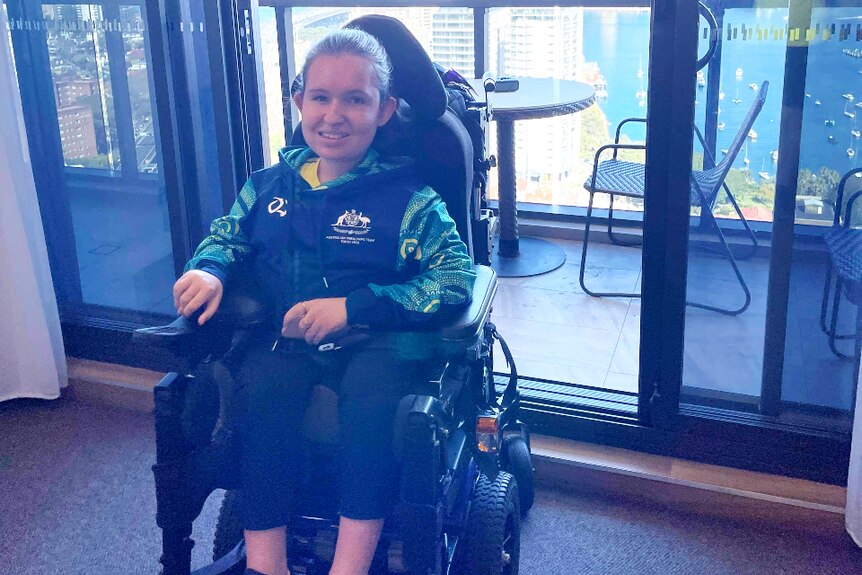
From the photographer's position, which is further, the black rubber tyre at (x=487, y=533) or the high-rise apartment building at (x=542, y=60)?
the high-rise apartment building at (x=542, y=60)

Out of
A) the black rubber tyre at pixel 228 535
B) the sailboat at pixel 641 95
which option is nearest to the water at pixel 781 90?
the black rubber tyre at pixel 228 535

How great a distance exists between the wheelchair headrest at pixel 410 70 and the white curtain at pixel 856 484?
108 cm

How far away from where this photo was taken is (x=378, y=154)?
1.77m

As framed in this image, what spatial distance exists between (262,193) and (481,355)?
1.75ft

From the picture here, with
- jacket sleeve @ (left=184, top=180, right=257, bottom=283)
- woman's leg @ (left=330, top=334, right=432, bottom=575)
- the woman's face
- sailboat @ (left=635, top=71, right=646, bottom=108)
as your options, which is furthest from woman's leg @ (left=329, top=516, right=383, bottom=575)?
sailboat @ (left=635, top=71, right=646, bottom=108)

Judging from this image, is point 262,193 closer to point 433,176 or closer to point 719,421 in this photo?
point 433,176

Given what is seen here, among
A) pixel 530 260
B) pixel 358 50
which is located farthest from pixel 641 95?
pixel 358 50

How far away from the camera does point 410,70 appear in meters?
1.73

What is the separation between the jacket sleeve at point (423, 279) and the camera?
1.55 m

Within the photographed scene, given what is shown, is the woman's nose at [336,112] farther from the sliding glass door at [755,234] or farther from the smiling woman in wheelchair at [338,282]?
the sliding glass door at [755,234]

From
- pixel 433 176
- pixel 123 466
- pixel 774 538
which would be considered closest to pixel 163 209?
pixel 123 466

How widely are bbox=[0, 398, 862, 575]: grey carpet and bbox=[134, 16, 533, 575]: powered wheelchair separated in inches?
11.5

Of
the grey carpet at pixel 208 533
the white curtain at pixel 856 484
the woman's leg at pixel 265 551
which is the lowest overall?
the grey carpet at pixel 208 533

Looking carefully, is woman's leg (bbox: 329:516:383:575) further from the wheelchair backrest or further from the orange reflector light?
the wheelchair backrest
